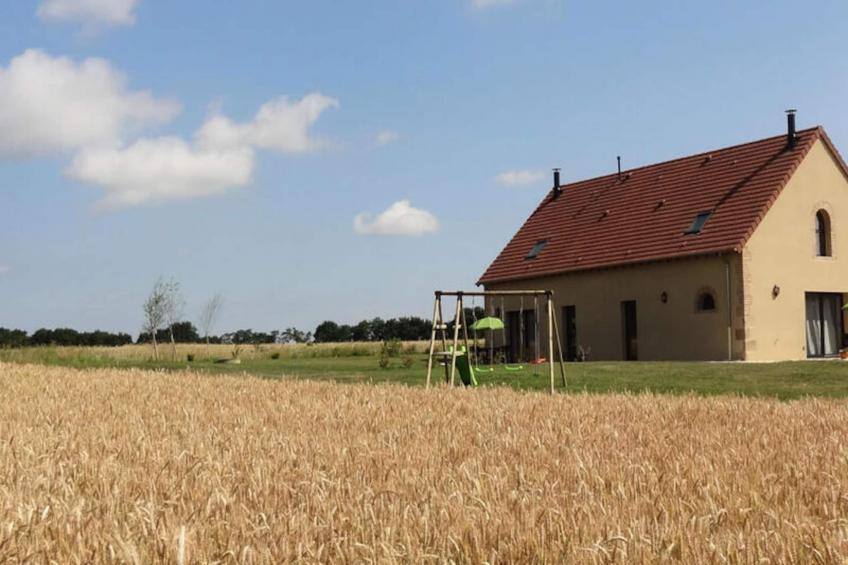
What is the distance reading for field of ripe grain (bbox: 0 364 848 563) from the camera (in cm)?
400

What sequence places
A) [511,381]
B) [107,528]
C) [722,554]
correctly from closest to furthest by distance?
[722,554], [107,528], [511,381]

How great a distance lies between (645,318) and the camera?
32875 millimetres

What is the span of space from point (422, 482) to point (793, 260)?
2834 centimetres

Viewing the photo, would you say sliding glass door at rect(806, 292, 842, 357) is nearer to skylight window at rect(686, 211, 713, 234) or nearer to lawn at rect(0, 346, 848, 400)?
skylight window at rect(686, 211, 713, 234)

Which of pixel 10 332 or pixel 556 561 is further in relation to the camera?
pixel 10 332

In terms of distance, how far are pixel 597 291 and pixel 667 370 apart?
10763 mm

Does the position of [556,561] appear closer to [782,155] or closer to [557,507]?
[557,507]

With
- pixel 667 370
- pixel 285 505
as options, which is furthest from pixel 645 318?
pixel 285 505

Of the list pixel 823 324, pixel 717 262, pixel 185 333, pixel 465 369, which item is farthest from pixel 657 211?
pixel 185 333

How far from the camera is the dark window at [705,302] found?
3106 cm

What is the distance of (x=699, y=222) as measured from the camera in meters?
32.4

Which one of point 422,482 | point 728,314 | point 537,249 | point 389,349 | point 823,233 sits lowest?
point 422,482

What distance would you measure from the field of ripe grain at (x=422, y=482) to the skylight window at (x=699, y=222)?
2069 centimetres

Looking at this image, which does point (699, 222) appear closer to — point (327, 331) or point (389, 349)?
point (389, 349)
